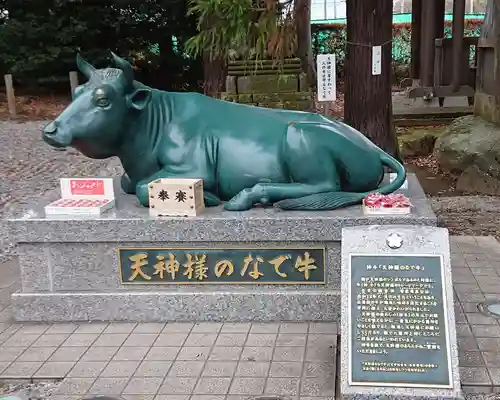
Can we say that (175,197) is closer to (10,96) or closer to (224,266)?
(224,266)

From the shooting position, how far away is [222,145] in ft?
15.6

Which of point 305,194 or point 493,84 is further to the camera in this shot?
point 493,84

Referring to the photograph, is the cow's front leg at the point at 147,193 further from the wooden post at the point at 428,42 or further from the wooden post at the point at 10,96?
the wooden post at the point at 10,96

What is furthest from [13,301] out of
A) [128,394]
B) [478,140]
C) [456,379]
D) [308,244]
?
[478,140]

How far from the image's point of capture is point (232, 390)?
3.74m

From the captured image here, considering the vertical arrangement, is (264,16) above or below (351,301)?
above

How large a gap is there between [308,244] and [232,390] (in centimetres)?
119

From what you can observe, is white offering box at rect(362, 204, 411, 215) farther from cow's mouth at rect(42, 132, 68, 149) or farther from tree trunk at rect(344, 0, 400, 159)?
tree trunk at rect(344, 0, 400, 159)

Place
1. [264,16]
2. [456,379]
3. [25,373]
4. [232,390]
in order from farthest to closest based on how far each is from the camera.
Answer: [264,16] < [25,373] < [232,390] < [456,379]

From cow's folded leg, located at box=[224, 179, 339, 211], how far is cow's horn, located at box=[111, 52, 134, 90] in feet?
3.78

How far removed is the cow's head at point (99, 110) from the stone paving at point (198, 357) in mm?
1348

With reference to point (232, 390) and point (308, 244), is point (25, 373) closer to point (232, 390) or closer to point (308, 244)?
point (232, 390)

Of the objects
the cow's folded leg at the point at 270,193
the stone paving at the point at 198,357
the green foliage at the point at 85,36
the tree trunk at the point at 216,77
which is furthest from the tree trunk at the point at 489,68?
the green foliage at the point at 85,36

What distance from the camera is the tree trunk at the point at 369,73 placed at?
7443 millimetres
